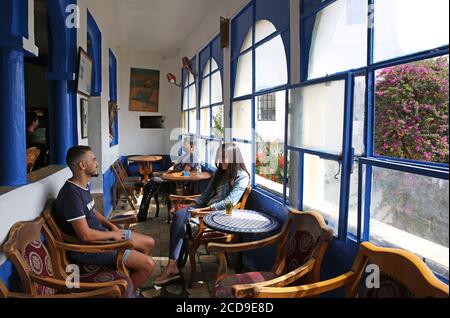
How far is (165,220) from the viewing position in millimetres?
6105

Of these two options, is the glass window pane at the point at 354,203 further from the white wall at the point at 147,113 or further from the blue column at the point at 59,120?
the white wall at the point at 147,113

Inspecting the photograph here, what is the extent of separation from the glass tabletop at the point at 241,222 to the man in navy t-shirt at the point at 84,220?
2.02ft

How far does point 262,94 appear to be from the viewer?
3.94 meters

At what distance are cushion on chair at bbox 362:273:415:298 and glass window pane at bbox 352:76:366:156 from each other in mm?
727

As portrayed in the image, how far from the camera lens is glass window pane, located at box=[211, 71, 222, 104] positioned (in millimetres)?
6162

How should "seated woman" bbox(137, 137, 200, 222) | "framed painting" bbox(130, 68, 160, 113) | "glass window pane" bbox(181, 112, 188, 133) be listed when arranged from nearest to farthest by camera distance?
"seated woman" bbox(137, 137, 200, 222) < "glass window pane" bbox(181, 112, 188, 133) < "framed painting" bbox(130, 68, 160, 113)

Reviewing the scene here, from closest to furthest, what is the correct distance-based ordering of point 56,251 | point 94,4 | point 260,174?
point 56,251 < point 260,174 < point 94,4

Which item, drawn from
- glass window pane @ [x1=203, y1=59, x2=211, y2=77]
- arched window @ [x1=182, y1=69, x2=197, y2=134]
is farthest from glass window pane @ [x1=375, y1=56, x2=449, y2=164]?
arched window @ [x1=182, y1=69, x2=197, y2=134]

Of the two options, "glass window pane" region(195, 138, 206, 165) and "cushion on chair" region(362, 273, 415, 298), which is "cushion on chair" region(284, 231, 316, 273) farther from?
"glass window pane" region(195, 138, 206, 165)

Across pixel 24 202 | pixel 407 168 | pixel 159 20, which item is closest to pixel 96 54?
pixel 159 20

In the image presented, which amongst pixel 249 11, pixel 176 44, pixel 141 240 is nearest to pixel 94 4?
pixel 249 11

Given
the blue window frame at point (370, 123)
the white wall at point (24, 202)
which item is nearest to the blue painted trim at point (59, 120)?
the white wall at point (24, 202)
